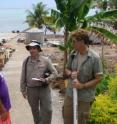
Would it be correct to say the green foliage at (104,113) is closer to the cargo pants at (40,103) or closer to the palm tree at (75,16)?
the cargo pants at (40,103)

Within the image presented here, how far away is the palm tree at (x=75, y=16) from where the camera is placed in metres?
16.7

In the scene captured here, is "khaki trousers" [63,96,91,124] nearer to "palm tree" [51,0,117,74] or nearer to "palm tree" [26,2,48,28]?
"palm tree" [51,0,117,74]

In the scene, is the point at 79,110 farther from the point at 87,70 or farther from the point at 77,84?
the point at 87,70

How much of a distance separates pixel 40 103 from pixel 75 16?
26.4 feet

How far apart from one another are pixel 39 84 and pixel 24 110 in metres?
4.04

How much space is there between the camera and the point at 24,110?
13055mm

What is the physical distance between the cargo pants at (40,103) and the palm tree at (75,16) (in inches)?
280

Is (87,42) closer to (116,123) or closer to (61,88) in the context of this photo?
(116,123)

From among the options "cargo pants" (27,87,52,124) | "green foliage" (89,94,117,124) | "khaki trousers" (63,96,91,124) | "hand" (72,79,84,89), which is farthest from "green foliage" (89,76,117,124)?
"hand" (72,79,84,89)

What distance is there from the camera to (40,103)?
9.45m

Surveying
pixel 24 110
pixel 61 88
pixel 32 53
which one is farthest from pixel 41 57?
pixel 61 88

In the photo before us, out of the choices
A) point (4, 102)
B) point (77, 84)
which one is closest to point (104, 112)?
point (77, 84)

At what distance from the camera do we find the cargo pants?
30.3 ft

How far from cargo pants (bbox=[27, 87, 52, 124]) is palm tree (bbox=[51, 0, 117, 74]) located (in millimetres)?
7101
